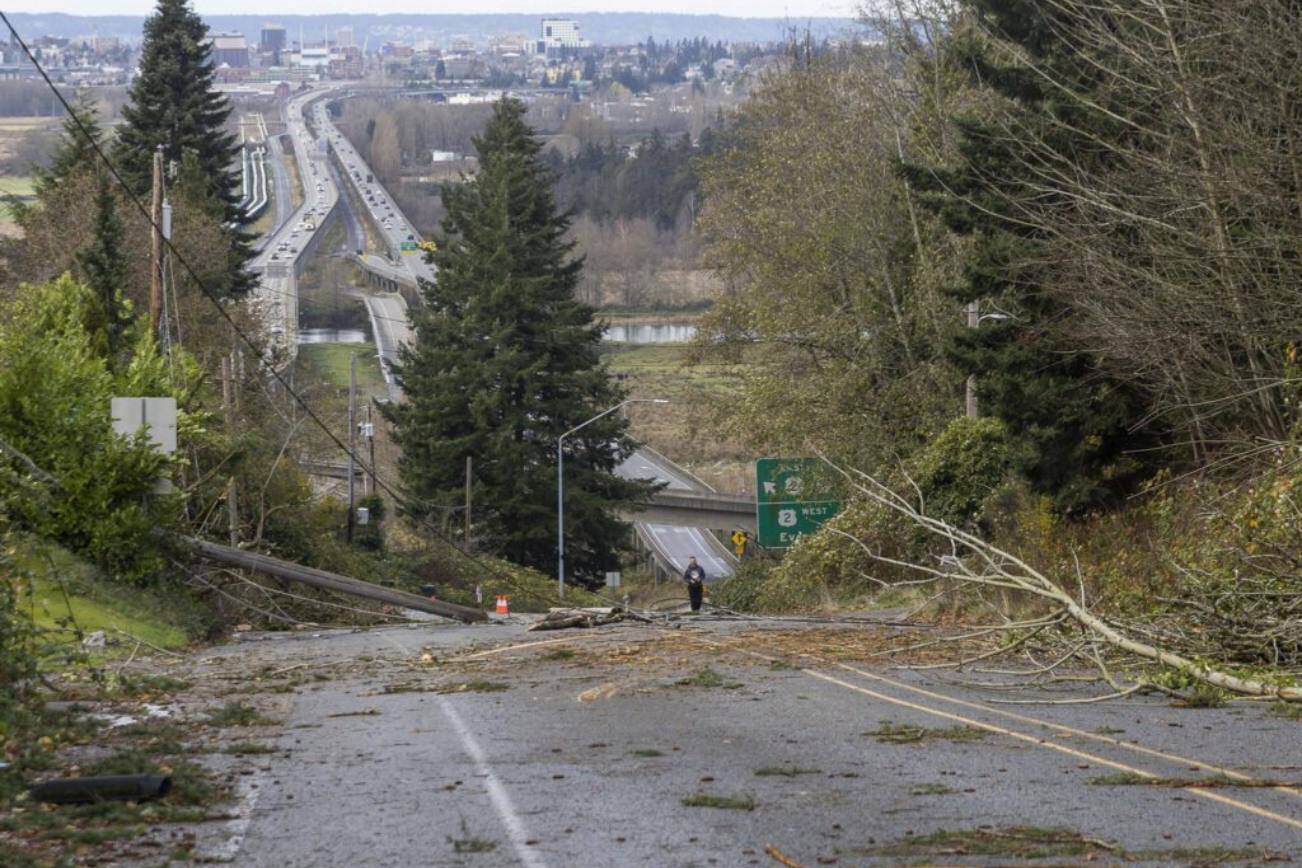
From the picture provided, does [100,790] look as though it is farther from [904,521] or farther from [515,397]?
[515,397]

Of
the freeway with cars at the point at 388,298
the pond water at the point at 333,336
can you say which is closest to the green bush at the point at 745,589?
the freeway with cars at the point at 388,298

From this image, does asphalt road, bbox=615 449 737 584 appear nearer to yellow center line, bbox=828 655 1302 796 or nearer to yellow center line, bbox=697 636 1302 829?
yellow center line, bbox=697 636 1302 829

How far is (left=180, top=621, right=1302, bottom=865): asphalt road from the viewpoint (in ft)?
29.3

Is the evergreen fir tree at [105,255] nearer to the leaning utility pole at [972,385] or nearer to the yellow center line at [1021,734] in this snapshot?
the leaning utility pole at [972,385]

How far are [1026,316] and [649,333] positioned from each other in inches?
4075

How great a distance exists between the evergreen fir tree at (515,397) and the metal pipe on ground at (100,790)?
50.1 metres

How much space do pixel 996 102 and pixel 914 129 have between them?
11179 mm

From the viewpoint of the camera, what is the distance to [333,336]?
396 ft

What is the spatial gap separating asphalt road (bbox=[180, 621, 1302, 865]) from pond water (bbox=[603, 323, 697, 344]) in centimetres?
10746

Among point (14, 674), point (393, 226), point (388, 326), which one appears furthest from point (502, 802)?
point (393, 226)

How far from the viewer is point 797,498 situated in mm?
43875

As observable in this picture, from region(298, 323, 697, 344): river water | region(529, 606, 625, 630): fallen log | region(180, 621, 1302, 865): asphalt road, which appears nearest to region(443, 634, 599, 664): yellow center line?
region(529, 606, 625, 630): fallen log

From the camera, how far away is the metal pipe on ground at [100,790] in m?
10.2

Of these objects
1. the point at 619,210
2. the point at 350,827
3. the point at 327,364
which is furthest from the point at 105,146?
the point at 619,210
